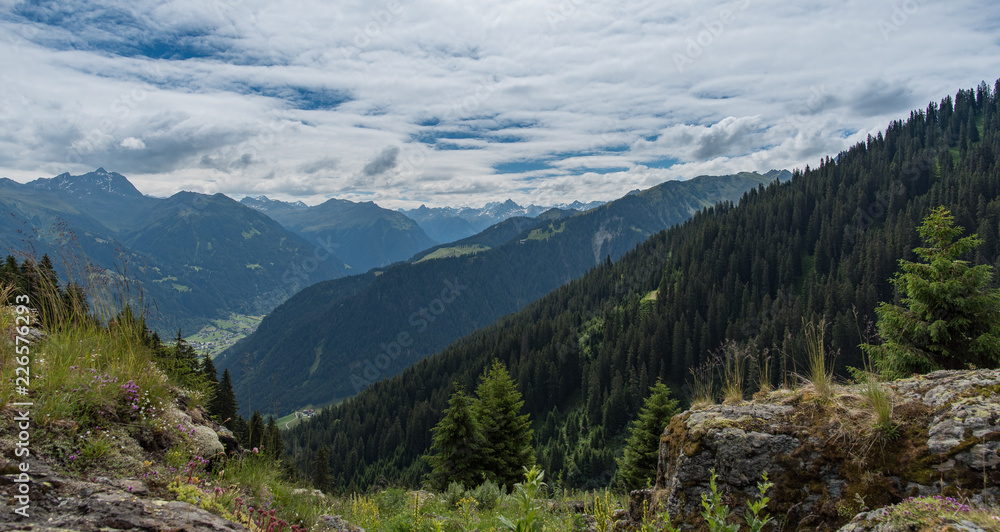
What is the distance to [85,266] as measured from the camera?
22.9 ft

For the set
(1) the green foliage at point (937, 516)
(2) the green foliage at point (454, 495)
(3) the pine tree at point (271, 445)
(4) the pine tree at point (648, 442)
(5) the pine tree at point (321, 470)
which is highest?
(1) the green foliage at point (937, 516)

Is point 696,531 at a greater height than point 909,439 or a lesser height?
lesser

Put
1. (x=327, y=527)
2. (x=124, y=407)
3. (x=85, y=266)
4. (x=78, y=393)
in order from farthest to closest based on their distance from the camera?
(x=85, y=266) → (x=327, y=527) → (x=124, y=407) → (x=78, y=393)

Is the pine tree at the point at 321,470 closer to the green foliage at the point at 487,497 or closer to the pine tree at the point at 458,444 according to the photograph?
the pine tree at the point at 458,444

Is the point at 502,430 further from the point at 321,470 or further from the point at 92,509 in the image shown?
the point at 321,470

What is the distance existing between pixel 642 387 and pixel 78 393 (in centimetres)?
10641

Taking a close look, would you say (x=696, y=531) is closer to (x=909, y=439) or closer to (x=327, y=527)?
(x=909, y=439)

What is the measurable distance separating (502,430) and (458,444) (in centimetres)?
301

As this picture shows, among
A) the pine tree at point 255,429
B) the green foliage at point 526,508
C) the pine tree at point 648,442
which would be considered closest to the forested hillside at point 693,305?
the pine tree at point 255,429

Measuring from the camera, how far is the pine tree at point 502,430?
2514 cm

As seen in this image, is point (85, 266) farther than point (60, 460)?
Yes

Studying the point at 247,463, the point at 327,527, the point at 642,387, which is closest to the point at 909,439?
the point at 327,527

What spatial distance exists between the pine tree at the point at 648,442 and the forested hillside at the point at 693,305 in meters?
56.8

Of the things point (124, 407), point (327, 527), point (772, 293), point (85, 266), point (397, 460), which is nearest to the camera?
point (124, 407)
